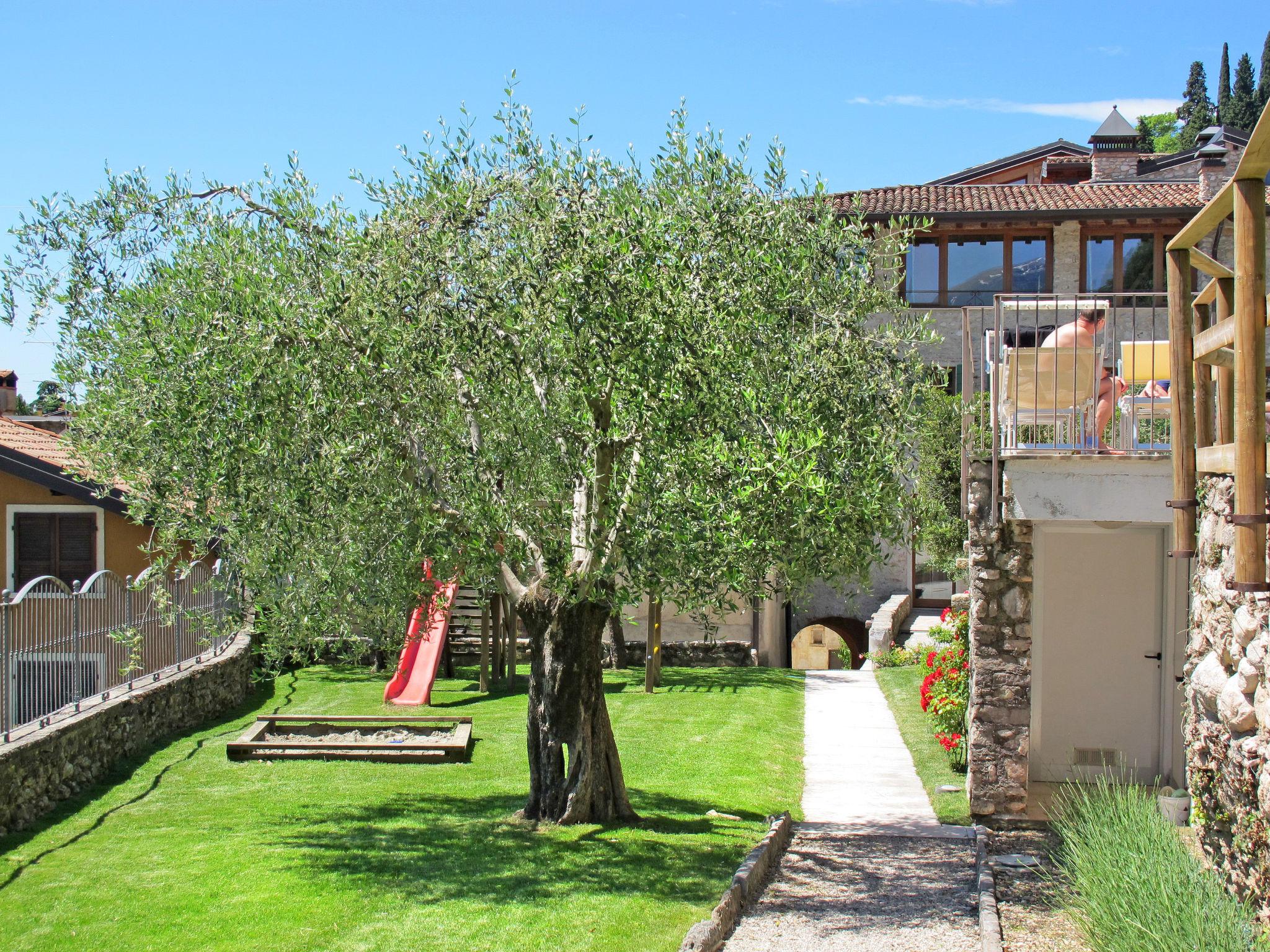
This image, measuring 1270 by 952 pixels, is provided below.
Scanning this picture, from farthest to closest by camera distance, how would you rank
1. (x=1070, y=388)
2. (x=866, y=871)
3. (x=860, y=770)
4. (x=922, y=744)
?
(x=922, y=744) < (x=860, y=770) < (x=1070, y=388) < (x=866, y=871)

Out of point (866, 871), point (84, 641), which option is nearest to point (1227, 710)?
point (866, 871)

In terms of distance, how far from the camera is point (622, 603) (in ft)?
28.8

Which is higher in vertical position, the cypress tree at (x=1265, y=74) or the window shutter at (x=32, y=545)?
the cypress tree at (x=1265, y=74)

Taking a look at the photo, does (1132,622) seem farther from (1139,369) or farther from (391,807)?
(391,807)

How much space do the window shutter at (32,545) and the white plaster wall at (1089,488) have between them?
1706cm

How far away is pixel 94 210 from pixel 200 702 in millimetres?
8877

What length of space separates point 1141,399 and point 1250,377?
5953 millimetres

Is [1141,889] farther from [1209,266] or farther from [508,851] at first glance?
[508,851]

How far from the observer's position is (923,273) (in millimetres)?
30078

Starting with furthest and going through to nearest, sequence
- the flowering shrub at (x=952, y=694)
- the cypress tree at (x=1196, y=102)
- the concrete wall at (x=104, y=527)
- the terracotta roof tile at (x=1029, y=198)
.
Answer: the cypress tree at (x=1196, y=102), the terracotta roof tile at (x=1029, y=198), the concrete wall at (x=104, y=527), the flowering shrub at (x=952, y=694)

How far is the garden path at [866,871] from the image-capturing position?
8008 mm

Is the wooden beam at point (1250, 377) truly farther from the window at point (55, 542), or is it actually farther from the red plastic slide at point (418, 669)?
the window at point (55, 542)

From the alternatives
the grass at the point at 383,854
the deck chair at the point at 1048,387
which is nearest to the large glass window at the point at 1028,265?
the grass at the point at 383,854

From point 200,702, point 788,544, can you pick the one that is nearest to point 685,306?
point 788,544
